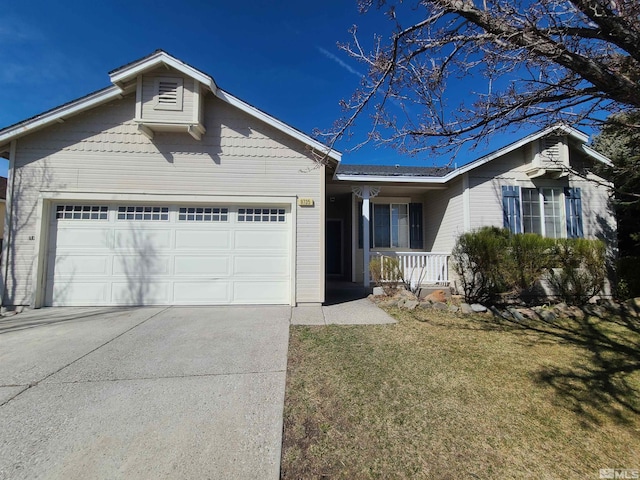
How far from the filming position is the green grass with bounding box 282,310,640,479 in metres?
2.19

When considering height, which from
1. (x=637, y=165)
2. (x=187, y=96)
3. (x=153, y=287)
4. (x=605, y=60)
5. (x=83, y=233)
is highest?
(x=187, y=96)

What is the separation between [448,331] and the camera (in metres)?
5.54

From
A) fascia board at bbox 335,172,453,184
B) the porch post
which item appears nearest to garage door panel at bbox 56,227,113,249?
fascia board at bbox 335,172,453,184

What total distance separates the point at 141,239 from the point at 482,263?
7.98 m

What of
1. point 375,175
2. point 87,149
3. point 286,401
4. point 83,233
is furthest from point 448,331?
point 87,149

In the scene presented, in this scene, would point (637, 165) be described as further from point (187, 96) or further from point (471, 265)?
point (187, 96)

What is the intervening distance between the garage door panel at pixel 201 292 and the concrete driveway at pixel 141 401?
5.37 feet

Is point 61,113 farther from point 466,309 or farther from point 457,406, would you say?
point 466,309

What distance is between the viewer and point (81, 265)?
6.95m

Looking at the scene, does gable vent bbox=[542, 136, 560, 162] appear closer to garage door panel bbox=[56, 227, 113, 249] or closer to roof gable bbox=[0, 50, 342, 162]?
roof gable bbox=[0, 50, 342, 162]

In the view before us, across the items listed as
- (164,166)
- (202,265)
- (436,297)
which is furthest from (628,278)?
(164,166)

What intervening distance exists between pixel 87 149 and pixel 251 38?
4.78 meters

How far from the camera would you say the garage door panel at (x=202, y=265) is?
23.3ft

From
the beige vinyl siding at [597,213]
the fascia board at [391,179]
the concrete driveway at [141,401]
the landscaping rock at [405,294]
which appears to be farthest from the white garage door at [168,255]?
the beige vinyl siding at [597,213]
